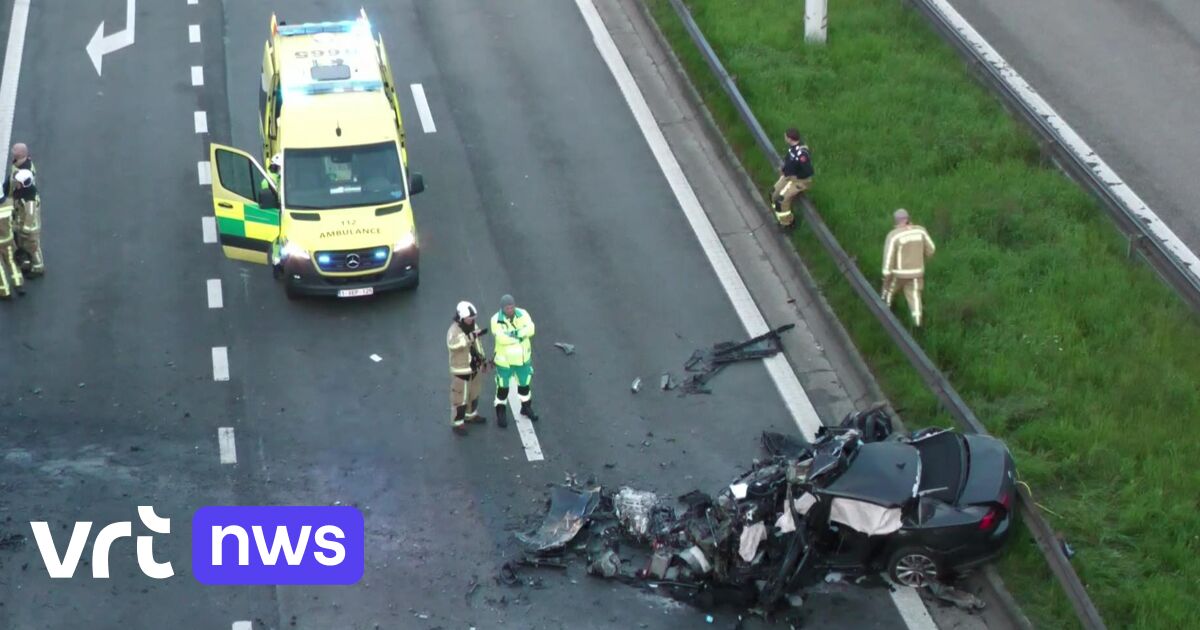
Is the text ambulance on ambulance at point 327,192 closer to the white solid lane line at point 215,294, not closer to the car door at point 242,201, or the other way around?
the car door at point 242,201

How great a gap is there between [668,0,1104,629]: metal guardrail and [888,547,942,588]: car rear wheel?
3.33 ft

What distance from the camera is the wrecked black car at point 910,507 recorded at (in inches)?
606

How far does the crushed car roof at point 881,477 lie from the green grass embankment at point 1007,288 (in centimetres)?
126

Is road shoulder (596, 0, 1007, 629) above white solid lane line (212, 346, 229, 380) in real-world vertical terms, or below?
above

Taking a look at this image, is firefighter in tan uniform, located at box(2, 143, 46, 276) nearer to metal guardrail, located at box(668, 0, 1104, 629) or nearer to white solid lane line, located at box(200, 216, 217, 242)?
white solid lane line, located at box(200, 216, 217, 242)

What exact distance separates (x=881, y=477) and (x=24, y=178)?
12096mm

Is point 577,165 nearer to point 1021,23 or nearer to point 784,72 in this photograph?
point 784,72

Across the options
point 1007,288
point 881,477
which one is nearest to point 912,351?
point 1007,288

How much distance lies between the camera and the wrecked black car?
1540 cm

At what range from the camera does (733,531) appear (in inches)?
623

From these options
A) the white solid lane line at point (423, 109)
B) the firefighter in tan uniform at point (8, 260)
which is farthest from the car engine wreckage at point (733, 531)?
the white solid lane line at point (423, 109)

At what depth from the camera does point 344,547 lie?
662 inches

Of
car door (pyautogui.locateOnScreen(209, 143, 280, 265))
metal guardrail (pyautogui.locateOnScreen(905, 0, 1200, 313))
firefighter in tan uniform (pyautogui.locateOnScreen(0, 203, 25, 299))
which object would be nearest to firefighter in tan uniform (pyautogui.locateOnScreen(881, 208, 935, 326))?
metal guardrail (pyautogui.locateOnScreen(905, 0, 1200, 313))

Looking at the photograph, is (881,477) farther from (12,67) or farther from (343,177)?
(12,67)
